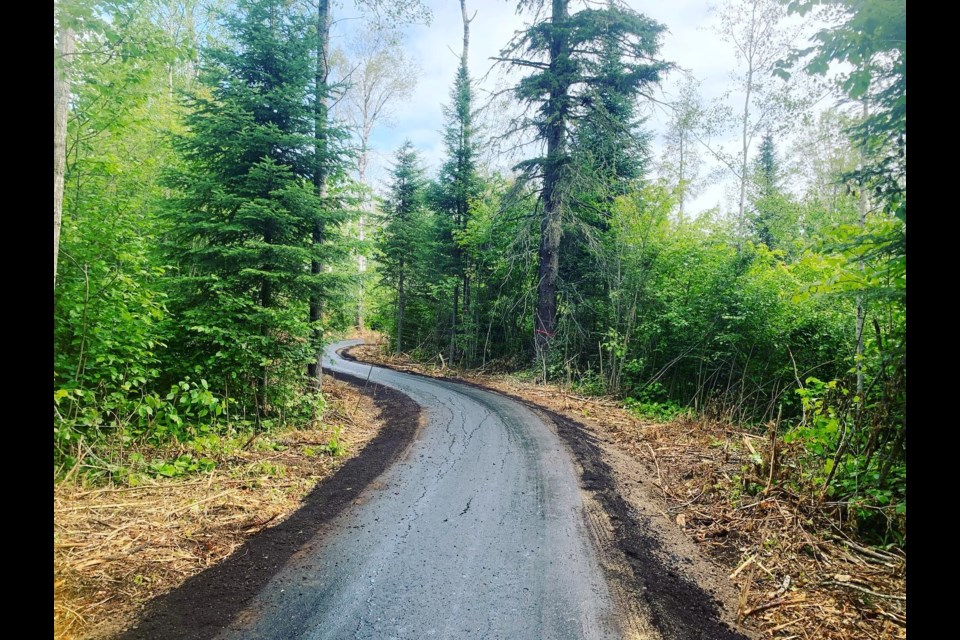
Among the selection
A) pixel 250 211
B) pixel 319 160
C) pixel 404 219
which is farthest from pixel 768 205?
pixel 250 211

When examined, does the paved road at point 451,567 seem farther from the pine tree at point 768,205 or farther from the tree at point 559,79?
the pine tree at point 768,205

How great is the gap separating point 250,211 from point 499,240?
29.1ft

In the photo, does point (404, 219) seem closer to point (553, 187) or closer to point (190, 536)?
point (553, 187)

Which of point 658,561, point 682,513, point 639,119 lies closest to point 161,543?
point 658,561

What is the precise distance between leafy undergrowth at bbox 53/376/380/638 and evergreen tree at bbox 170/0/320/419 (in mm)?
1596

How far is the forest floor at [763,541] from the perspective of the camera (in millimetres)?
2154

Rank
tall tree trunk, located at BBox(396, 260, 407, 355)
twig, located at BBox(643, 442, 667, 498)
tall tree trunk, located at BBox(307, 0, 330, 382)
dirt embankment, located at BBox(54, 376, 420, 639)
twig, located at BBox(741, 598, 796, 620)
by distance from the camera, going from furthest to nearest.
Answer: tall tree trunk, located at BBox(396, 260, 407, 355) < tall tree trunk, located at BBox(307, 0, 330, 382) < twig, located at BBox(643, 442, 667, 498) < twig, located at BBox(741, 598, 796, 620) < dirt embankment, located at BBox(54, 376, 420, 639)

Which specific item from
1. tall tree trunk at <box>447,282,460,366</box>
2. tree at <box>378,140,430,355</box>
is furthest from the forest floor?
tree at <box>378,140,430,355</box>

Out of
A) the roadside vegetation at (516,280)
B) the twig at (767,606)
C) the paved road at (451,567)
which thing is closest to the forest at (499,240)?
the roadside vegetation at (516,280)

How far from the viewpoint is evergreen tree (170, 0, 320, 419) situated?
601 centimetres

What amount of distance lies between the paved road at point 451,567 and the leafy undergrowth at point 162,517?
0.67m

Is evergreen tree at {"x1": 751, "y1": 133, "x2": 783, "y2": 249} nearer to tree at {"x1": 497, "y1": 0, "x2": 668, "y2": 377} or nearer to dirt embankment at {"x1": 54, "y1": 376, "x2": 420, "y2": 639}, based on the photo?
tree at {"x1": 497, "y1": 0, "x2": 668, "y2": 377}

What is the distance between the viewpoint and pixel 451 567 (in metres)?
2.69
